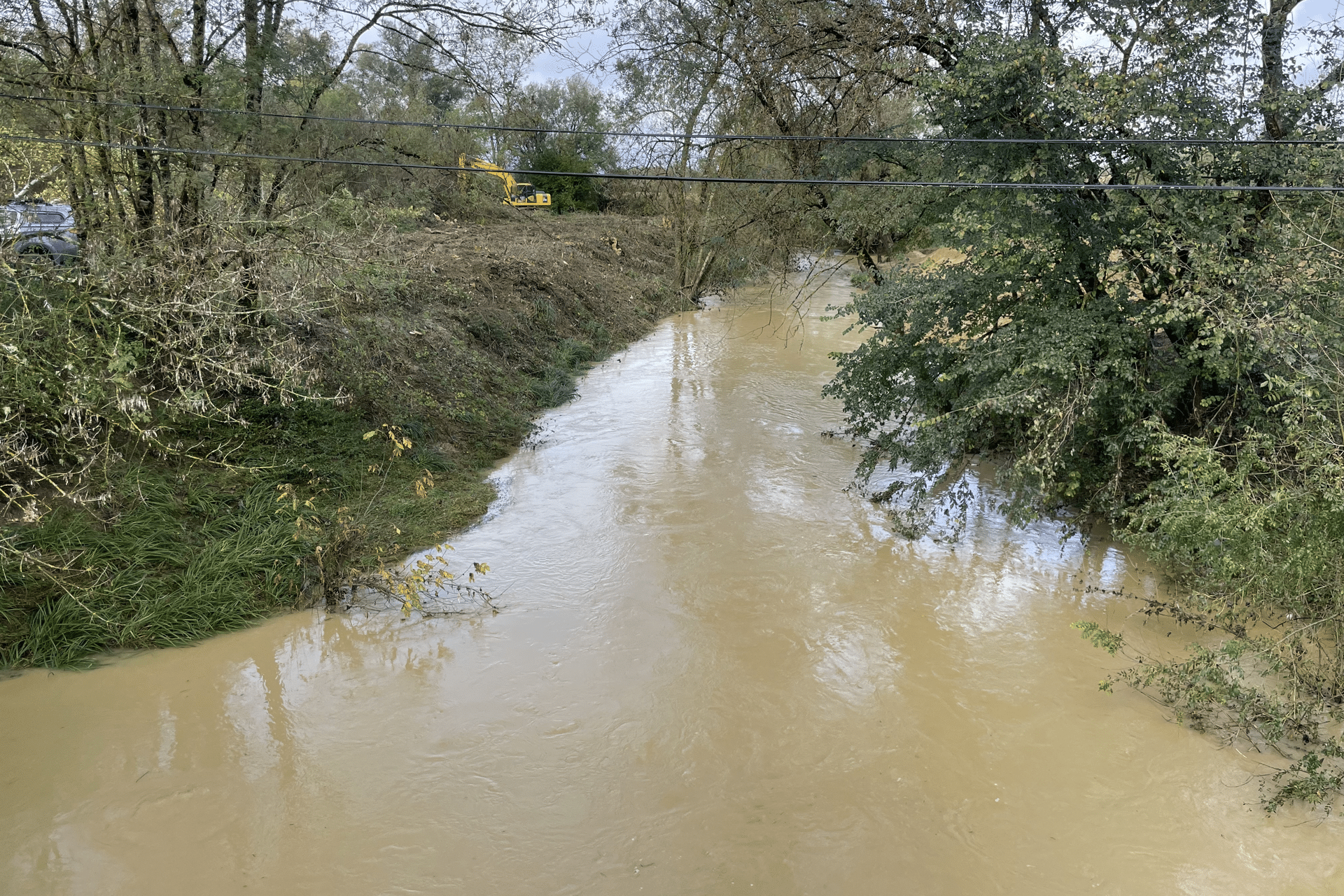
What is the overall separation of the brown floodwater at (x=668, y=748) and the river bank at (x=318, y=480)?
1.25 feet

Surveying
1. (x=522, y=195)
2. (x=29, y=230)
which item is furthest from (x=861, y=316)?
(x=522, y=195)

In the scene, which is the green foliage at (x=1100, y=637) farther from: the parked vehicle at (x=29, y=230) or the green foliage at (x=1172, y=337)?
the parked vehicle at (x=29, y=230)

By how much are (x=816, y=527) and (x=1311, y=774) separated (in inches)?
197

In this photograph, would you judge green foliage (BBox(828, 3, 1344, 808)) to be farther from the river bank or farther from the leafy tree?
the river bank

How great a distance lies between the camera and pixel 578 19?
11680 millimetres

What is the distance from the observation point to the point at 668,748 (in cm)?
596

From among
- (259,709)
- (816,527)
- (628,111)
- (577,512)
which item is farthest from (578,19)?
(259,709)

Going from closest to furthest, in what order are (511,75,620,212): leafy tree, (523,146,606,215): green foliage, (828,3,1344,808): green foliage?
(828,3,1344,808): green foliage
(511,75,620,212): leafy tree
(523,146,606,215): green foliage

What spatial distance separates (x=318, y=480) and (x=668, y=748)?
5.35 meters

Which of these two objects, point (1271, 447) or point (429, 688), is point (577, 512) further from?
point (1271, 447)

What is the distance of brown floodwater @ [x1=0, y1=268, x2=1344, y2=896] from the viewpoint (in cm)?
494

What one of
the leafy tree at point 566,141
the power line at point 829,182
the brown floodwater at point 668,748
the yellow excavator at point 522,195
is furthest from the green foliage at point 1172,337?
the yellow excavator at point 522,195

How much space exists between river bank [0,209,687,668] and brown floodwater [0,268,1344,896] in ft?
1.25

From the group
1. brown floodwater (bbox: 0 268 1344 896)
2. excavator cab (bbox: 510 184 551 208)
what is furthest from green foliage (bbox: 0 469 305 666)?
A: excavator cab (bbox: 510 184 551 208)
